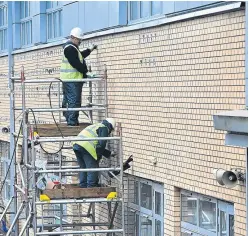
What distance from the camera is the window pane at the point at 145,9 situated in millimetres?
13820

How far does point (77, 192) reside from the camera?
13.4 meters

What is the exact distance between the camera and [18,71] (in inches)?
834

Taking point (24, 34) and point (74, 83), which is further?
point (24, 34)

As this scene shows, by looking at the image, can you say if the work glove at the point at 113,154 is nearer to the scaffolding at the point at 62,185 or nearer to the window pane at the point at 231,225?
the scaffolding at the point at 62,185

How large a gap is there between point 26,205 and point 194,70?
12.6 ft

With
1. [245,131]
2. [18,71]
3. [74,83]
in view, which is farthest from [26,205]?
[18,71]

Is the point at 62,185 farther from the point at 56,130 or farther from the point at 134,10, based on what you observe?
the point at 134,10

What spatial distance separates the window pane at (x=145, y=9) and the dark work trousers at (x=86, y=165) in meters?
2.13

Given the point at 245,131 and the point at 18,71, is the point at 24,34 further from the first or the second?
the point at 245,131

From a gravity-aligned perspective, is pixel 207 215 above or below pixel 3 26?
below

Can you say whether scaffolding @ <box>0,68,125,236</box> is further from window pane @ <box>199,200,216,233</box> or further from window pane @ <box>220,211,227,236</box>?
window pane @ <box>220,211,227,236</box>

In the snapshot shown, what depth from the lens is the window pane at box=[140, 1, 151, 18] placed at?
45.3 ft

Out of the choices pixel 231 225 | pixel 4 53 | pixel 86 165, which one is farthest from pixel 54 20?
pixel 231 225

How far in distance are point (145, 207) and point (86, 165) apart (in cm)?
113
